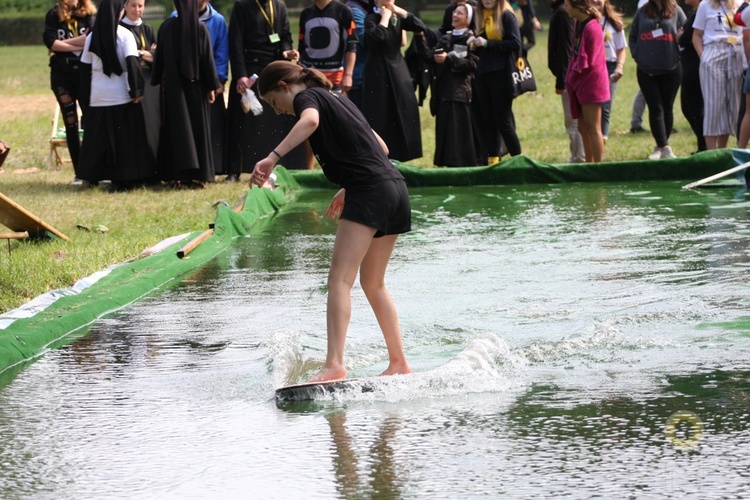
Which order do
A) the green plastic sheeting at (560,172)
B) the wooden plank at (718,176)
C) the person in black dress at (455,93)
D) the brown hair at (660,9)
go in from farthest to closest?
the brown hair at (660,9)
the person in black dress at (455,93)
the green plastic sheeting at (560,172)
the wooden plank at (718,176)

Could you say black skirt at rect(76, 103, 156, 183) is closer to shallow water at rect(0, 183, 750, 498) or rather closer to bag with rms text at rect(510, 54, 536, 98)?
bag with rms text at rect(510, 54, 536, 98)

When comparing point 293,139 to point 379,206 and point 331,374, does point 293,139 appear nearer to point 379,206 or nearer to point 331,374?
point 379,206

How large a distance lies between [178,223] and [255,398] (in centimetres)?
530

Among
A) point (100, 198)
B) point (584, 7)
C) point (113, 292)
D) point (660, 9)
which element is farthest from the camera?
point (660, 9)

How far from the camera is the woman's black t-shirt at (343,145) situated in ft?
17.4

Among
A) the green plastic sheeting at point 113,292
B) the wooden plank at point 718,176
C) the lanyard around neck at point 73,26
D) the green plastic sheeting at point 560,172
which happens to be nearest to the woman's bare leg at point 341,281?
the green plastic sheeting at point 113,292

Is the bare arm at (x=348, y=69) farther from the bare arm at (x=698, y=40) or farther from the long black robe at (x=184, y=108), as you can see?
the bare arm at (x=698, y=40)

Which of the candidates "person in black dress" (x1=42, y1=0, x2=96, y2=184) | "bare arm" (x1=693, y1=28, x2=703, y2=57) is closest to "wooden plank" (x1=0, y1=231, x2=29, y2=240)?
"person in black dress" (x1=42, y1=0, x2=96, y2=184)

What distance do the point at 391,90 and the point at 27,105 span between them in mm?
12725

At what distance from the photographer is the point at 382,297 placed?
543 cm

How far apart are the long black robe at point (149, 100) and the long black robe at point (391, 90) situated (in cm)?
212

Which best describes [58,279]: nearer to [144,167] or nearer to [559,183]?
[144,167]

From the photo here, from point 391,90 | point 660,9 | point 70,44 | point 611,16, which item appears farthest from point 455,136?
point 70,44

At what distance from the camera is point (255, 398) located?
524 cm
